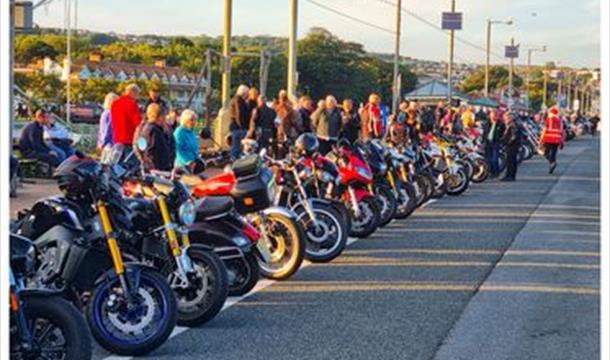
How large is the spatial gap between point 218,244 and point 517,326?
2.42 metres

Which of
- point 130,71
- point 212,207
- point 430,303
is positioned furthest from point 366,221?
point 130,71

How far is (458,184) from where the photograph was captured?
1900 cm

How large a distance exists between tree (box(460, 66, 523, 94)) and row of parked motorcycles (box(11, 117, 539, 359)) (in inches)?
4704

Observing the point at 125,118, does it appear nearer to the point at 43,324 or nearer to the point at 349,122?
the point at 349,122

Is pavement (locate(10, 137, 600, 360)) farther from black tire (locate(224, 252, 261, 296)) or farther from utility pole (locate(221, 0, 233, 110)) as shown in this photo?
utility pole (locate(221, 0, 233, 110))

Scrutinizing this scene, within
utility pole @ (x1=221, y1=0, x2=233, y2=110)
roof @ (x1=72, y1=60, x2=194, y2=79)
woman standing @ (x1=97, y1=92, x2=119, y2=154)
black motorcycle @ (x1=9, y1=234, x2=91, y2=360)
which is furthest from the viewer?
roof @ (x1=72, y1=60, x2=194, y2=79)

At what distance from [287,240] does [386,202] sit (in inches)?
160

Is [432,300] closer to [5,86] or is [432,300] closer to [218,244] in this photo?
[218,244]

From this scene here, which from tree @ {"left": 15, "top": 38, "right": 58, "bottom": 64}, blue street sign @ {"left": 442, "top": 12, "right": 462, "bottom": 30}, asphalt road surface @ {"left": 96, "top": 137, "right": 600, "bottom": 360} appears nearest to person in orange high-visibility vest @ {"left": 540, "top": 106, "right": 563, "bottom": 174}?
asphalt road surface @ {"left": 96, "top": 137, "right": 600, "bottom": 360}

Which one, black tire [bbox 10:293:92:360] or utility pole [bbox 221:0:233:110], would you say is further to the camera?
utility pole [bbox 221:0:233:110]

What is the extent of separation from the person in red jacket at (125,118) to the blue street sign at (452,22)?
3260 centimetres

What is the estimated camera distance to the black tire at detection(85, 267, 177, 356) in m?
6.43

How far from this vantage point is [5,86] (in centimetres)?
456

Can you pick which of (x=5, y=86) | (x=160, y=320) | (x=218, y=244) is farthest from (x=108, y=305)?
(x=5, y=86)
